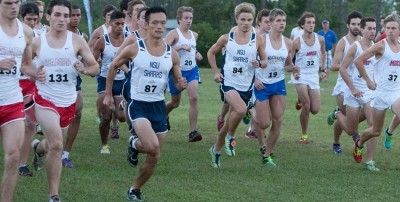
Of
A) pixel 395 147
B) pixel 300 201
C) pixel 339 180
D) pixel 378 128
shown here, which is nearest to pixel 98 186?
pixel 300 201

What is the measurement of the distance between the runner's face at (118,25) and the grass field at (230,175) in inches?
75.0

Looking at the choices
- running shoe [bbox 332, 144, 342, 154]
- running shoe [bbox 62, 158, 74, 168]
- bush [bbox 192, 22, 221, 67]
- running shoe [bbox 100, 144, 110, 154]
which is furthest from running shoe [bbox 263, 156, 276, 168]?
bush [bbox 192, 22, 221, 67]

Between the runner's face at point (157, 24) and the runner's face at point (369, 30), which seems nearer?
the runner's face at point (157, 24)

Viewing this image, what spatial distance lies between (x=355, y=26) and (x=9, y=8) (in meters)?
7.11

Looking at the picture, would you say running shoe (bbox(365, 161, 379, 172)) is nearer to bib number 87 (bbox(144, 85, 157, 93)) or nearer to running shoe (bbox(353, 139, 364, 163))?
running shoe (bbox(353, 139, 364, 163))

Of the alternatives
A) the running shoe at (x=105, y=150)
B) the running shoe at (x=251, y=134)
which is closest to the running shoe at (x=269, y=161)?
the running shoe at (x=105, y=150)

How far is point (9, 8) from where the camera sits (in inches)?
314

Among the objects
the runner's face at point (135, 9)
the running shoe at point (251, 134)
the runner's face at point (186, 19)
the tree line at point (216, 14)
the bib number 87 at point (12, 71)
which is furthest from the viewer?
the tree line at point (216, 14)

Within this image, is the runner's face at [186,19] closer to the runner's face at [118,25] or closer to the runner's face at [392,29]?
the runner's face at [118,25]

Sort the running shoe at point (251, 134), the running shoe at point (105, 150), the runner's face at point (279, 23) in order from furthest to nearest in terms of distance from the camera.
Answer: the running shoe at point (251, 134) → the running shoe at point (105, 150) → the runner's face at point (279, 23)

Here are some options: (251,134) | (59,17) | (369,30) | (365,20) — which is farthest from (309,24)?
(59,17)

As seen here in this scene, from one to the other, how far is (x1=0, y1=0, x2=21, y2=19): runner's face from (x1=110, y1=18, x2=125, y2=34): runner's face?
440 cm

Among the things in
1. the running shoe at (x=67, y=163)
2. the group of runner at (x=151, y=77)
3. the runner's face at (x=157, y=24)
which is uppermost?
the runner's face at (x=157, y=24)

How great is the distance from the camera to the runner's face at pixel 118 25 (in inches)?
488
